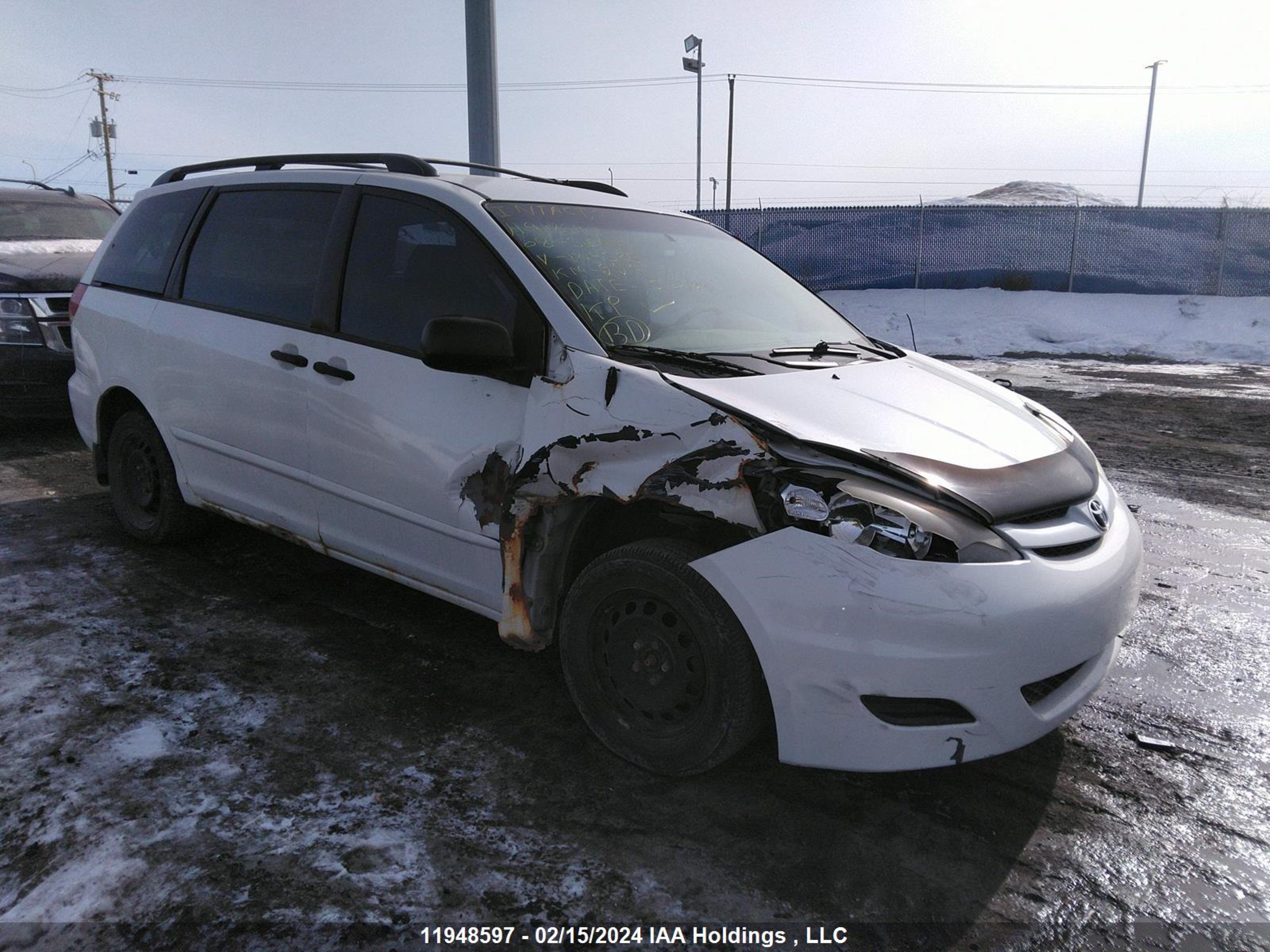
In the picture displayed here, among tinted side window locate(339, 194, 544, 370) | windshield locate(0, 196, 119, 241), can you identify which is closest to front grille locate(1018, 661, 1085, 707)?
tinted side window locate(339, 194, 544, 370)

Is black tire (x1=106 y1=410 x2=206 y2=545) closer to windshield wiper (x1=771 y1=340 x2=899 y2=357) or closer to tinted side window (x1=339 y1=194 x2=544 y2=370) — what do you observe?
tinted side window (x1=339 y1=194 x2=544 y2=370)

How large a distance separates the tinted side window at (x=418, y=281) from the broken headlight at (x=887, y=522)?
1029 millimetres

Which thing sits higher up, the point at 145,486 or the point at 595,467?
the point at 595,467

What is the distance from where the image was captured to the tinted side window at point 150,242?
435cm

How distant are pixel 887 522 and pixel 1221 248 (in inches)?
805

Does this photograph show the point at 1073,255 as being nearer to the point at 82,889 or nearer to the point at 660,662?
the point at 660,662

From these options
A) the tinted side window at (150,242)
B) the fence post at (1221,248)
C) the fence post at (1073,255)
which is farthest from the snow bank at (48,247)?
the fence post at (1221,248)

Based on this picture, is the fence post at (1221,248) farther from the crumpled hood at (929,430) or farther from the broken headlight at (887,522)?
the broken headlight at (887,522)

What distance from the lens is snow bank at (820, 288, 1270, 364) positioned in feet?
50.9

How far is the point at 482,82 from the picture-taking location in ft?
29.2

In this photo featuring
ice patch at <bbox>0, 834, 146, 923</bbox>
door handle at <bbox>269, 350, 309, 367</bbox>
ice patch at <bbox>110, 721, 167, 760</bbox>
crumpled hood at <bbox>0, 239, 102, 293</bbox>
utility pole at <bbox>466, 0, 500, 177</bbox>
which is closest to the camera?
ice patch at <bbox>0, 834, 146, 923</bbox>

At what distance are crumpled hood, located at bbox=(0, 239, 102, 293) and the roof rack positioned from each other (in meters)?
2.53

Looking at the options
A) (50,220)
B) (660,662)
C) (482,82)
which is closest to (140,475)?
(660,662)

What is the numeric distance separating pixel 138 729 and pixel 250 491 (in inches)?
48.6
